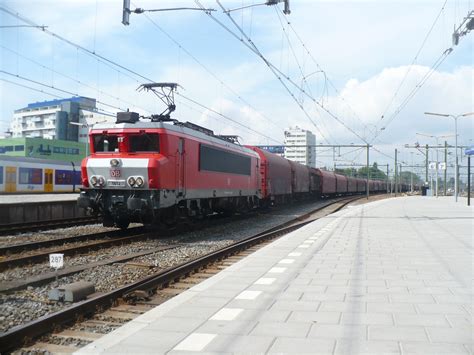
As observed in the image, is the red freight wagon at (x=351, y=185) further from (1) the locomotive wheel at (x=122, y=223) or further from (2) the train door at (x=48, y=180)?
(1) the locomotive wheel at (x=122, y=223)

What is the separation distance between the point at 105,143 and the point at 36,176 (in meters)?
22.2

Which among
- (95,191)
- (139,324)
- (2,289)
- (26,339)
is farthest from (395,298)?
(95,191)

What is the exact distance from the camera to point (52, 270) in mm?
9484

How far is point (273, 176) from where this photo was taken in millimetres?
30281

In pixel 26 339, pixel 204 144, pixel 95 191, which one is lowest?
pixel 26 339

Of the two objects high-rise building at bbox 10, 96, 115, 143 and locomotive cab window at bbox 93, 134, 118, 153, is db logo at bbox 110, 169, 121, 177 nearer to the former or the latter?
locomotive cab window at bbox 93, 134, 118, 153

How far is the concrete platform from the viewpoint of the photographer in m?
4.66

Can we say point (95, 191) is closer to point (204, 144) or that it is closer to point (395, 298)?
point (204, 144)

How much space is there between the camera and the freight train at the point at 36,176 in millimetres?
32031

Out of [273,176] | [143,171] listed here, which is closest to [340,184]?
[273,176]

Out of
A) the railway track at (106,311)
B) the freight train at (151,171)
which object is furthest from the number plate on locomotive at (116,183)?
the railway track at (106,311)

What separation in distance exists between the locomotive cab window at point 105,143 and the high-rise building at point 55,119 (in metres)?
73.8

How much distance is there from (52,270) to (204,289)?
3853 mm

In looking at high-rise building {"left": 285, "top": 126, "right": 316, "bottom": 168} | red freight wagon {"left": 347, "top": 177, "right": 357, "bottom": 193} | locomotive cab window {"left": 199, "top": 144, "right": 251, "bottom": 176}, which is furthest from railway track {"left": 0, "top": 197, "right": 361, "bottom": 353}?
high-rise building {"left": 285, "top": 126, "right": 316, "bottom": 168}
